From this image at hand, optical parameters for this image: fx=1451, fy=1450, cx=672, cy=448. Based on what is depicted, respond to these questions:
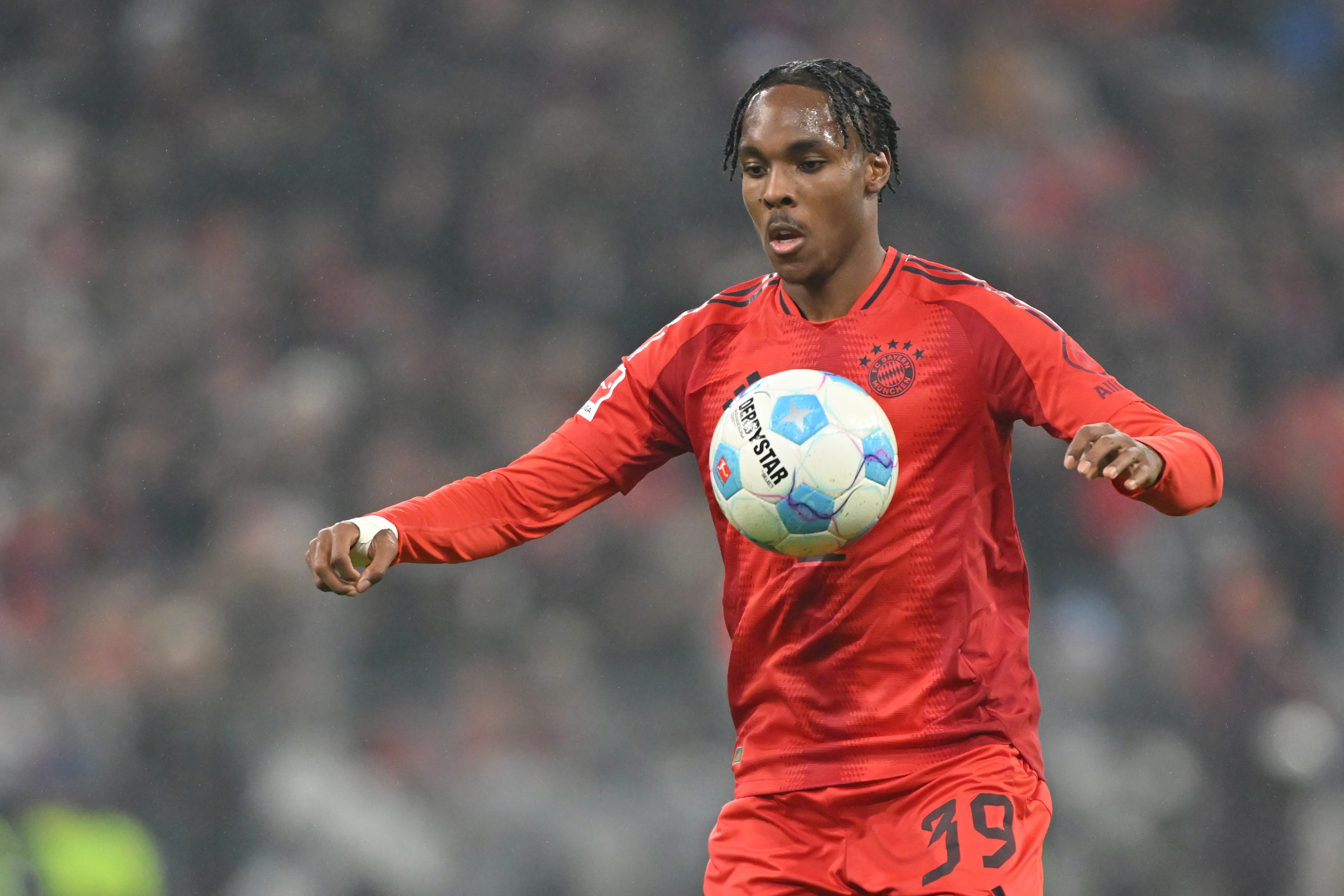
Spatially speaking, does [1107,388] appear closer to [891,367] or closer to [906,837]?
[891,367]

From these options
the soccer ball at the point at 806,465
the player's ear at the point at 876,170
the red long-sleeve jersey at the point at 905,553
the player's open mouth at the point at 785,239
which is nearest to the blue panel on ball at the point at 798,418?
the soccer ball at the point at 806,465

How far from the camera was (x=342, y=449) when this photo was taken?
627 cm

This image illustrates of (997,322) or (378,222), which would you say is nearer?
(997,322)

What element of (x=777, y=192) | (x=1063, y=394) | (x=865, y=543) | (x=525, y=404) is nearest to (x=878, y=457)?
(x=865, y=543)

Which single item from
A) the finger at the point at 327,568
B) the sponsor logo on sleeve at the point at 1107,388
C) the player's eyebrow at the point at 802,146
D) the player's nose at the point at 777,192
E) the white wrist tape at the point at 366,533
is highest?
the player's eyebrow at the point at 802,146

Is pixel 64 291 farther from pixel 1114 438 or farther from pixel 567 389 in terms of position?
pixel 1114 438

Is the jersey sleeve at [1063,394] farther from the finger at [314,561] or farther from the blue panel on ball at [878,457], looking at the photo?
the finger at [314,561]

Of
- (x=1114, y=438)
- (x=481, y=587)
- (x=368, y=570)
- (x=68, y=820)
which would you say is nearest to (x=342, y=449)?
(x=481, y=587)

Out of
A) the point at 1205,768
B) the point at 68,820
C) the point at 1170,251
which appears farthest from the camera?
the point at 1170,251

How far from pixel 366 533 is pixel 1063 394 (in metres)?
1.32

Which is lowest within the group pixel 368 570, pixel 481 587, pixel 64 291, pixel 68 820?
pixel 68 820

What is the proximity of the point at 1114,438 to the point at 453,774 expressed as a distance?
4020mm

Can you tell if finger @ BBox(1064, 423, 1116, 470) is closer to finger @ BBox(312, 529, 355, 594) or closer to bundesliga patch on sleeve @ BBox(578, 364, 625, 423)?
bundesliga patch on sleeve @ BBox(578, 364, 625, 423)

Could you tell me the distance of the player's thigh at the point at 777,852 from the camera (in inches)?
106
